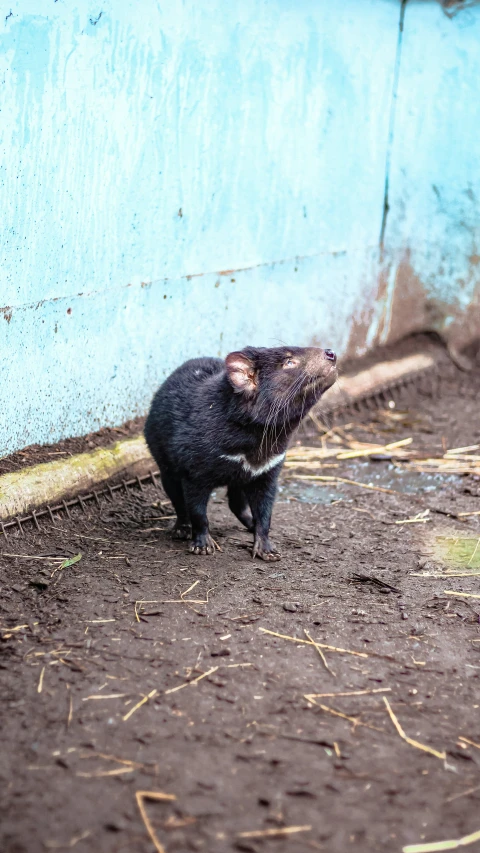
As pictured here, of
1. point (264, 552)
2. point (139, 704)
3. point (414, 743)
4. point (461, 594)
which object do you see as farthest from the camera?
point (264, 552)

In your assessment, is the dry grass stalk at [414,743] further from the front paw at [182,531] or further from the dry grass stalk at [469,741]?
the front paw at [182,531]

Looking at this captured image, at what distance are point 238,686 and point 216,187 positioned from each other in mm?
3537

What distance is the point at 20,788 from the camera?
2604 mm

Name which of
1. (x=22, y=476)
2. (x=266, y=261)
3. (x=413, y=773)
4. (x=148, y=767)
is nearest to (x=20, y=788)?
(x=148, y=767)

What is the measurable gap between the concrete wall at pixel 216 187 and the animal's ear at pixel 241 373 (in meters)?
1.16

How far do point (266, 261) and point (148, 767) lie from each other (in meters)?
4.26

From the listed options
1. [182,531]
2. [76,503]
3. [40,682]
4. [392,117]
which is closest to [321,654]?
[40,682]

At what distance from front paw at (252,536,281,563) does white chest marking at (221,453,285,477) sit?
0.34m

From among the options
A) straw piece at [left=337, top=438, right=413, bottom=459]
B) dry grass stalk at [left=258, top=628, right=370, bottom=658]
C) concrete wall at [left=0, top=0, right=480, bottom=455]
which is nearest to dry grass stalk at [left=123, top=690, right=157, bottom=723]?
dry grass stalk at [left=258, top=628, right=370, bottom=658]

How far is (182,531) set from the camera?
4.86 m

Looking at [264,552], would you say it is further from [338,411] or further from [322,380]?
[338,411]

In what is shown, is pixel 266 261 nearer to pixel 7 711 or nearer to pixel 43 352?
pixel 43 352


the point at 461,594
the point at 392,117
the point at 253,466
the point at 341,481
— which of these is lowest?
the point at 341,481

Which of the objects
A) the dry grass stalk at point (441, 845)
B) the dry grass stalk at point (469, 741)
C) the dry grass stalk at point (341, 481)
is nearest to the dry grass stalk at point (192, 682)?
the dry grass stalk at point (469, 741)
